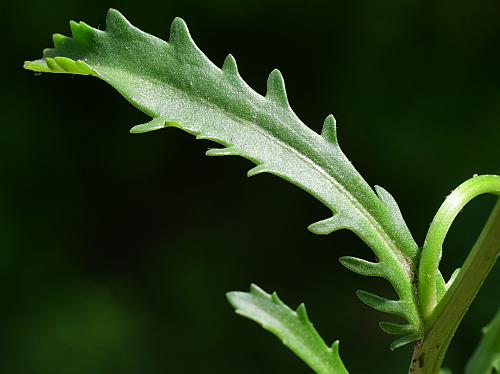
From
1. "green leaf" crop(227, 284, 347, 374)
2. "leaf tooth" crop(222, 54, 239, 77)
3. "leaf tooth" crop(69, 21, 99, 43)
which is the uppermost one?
"leaf tooth" crop(69, 21, 99, 43)

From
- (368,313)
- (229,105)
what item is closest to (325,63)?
(368,313)

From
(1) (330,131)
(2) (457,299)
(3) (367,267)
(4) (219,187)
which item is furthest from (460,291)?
(4) (219,187)

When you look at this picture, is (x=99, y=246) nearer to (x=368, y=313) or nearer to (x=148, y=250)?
(x=148, y=250)

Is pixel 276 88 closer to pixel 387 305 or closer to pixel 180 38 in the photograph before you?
pixel 180 38

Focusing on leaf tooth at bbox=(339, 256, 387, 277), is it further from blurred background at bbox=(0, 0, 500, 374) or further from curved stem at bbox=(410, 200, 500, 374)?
blurred background at bbox=(0, 0, 500, 374)

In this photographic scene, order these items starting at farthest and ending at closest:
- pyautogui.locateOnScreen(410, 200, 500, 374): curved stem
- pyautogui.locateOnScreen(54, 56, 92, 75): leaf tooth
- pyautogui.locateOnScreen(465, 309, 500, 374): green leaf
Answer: pyautogui.locateOnScreen(465, 309, 500, 374): green leaf < pyautogui.locateOnScreen(54, 56, 92, 75): leaf tooth < pyautogui.locateOnScreen(410, 200, 500, 374): curved stem

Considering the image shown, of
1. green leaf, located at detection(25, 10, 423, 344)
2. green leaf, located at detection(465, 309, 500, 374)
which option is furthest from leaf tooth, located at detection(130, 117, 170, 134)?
green leaf, located at detection(465, 309, 500, 374)
